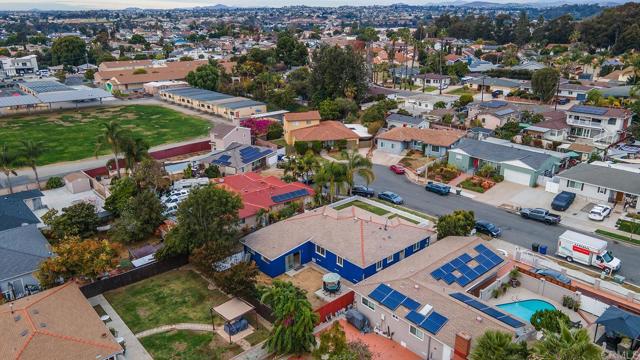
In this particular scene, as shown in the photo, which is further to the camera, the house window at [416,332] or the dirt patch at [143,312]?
the dirt patch at [143,312]

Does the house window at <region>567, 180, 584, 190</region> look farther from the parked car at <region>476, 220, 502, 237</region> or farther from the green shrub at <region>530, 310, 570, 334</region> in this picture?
the green shrub at <region>530, 310, 570, 334</region>

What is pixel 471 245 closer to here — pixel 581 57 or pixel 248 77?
pixel 248 77

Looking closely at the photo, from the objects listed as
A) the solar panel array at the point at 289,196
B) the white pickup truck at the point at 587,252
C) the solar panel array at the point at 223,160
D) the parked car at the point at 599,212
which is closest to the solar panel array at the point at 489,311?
the white pickup truck at the point at 587,252

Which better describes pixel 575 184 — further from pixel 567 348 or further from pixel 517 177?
pixel 567 348

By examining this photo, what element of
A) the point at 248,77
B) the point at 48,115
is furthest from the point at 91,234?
the point at 248,77

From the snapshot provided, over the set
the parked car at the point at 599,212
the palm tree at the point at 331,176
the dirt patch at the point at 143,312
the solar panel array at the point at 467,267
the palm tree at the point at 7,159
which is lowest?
the dirt patch at the point at 143,312

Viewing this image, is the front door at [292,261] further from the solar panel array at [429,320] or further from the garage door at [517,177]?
the garage door at [517,177]
